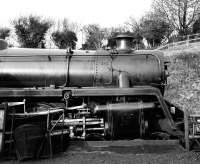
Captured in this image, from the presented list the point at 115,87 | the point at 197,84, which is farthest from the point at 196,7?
the point at 115,87

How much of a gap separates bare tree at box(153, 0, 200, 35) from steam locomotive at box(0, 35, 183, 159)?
3817cm

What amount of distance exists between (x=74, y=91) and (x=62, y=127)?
87 centimetres

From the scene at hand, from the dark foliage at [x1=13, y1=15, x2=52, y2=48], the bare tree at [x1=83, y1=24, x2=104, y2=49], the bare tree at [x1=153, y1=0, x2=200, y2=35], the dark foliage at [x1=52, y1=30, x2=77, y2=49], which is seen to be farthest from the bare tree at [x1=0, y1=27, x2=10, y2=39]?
the bare tree at [x1=153, y1=0, x2=200, y2=35]

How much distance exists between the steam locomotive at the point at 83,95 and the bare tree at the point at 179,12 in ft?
125

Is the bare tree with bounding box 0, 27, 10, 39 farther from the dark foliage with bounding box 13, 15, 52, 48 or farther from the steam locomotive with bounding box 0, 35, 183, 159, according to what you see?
the steam locomotive with bounding box 0, 35, 183, 159

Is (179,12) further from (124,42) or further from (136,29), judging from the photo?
(124,42)

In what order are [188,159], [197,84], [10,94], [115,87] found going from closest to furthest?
[188,159]
[10,94]
[115,87]
[197,84]

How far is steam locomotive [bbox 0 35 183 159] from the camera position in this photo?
5.98 metres

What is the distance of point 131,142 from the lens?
6055mm

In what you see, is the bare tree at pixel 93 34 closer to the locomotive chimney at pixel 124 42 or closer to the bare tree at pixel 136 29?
the bare tree at pixel 136 29

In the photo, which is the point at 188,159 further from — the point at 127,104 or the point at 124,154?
the point at 127,104

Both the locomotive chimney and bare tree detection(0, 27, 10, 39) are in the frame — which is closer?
the locomotive chimney

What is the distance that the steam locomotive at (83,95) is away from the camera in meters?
5.98

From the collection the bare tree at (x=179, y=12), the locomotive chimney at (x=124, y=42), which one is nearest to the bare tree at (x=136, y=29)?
the bare tree at (x=179, y=12)
